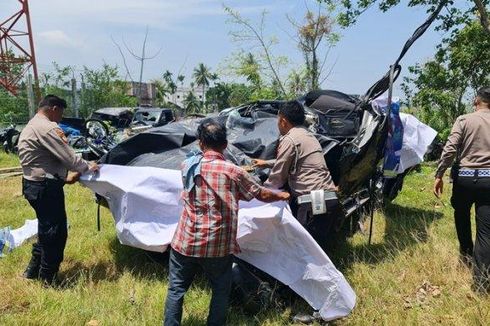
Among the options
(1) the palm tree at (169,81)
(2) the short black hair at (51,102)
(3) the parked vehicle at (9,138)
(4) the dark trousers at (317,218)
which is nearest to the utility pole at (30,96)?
(3) the parked vehicle at (9,138)

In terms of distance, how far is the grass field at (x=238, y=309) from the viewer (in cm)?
347

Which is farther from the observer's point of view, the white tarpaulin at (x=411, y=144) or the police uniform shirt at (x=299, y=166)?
the white tarpaulin at (x=411, y=144)

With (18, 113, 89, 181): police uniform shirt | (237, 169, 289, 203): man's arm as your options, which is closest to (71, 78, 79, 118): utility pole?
(18, 113, 89, 181): police uniform shirt

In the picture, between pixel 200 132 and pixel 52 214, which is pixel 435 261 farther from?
pixel 52 214

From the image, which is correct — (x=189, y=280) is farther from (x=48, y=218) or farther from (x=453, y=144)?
(x=453, y=144)

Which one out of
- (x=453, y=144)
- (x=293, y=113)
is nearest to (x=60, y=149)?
(x=293, y=113)

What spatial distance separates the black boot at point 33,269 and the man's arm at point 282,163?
2163 mm

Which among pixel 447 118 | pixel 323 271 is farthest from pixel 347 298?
pixel 447 118

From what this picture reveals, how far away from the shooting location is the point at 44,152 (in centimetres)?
394

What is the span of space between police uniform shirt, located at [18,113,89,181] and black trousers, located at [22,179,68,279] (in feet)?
0.28

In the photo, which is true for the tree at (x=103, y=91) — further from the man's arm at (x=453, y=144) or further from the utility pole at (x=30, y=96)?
the man's arm at (x=453, y=144)

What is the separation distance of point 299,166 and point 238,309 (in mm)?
1229

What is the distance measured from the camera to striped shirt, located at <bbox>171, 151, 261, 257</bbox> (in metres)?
2.99

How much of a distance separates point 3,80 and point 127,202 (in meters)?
16.1
